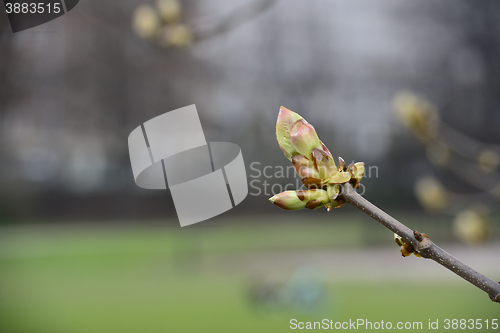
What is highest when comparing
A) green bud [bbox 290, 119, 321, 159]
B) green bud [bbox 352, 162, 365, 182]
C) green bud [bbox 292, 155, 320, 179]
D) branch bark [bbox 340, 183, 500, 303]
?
green bud [bbox 290, 119, 321, 159]

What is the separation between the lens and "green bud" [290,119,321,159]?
209mm

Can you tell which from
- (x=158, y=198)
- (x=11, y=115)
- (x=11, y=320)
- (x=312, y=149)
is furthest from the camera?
(x=158, y=198)

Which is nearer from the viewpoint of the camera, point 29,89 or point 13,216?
point 29,89

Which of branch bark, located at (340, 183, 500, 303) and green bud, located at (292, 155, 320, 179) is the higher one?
green bud, located at (292, 155, 320, 179)

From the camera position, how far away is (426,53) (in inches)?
204

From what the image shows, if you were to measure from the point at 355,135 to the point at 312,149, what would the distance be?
16.7 ft

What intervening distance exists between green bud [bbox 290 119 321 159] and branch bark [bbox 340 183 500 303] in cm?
3

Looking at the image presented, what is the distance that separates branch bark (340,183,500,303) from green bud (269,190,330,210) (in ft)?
0.05

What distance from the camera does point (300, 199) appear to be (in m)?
0.21

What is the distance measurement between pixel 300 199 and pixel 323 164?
0.02 metres

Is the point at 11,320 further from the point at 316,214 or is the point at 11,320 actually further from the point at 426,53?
the point at 426,53

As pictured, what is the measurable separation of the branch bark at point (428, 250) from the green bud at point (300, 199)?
0.02 metres

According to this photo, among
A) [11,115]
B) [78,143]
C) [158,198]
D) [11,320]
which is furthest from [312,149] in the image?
[158,198]

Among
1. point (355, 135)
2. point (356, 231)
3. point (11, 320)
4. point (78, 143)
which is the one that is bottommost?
point (356, 231)
